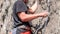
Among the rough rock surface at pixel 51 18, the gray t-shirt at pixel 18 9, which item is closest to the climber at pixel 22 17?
the gray t-shirt at pixel 18 9

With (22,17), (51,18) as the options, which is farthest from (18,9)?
(51,18)

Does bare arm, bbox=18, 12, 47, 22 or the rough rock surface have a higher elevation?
bare arm, bbox=18, 12, 47, 22

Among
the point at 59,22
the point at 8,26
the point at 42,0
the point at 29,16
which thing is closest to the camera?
the point at 29,16

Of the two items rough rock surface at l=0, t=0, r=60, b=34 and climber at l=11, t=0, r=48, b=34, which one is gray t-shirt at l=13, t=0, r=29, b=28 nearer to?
climber at l=11, t=0, r=48, b=34

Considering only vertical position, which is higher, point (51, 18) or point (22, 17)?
point (22, 17)

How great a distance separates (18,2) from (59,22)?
0.93m

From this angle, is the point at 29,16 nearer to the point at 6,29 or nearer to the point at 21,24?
the point at 21,24

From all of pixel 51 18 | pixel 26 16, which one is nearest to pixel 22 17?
pixel 26 16

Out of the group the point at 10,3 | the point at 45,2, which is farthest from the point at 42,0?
the point at 10,3

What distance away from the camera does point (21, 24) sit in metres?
2.10

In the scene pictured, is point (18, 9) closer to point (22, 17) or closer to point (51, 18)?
point (22, 17)

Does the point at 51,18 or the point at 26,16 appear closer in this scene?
the point at 26,16

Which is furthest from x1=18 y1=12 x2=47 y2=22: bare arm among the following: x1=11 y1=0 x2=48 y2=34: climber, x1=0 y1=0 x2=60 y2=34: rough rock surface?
x1=0 y1=0 x2=60 y2=34: rough rock surface

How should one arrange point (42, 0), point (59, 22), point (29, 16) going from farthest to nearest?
1. point (42, 0)
2. point (59, 22)
3. point (29, 16)
